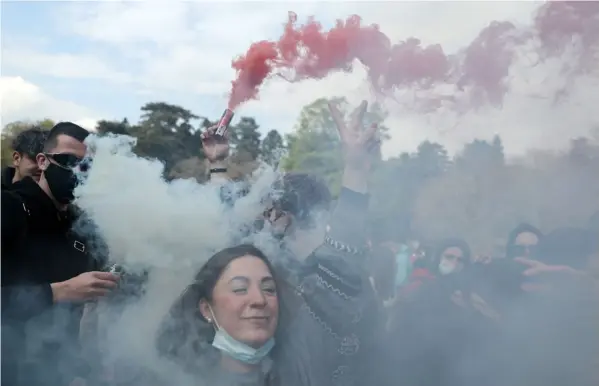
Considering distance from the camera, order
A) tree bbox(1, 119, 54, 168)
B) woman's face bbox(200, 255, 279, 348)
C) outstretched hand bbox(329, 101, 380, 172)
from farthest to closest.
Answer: outstretched hand bbox(329, 101, 380, 172), tree bbox(1, 119, 54, 168), woman's face bbox(200, 255, 279, 348)

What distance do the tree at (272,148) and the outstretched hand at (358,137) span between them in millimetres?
315

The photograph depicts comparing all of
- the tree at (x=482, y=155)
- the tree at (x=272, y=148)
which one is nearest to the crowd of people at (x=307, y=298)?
the tree at (x=272, y=148)

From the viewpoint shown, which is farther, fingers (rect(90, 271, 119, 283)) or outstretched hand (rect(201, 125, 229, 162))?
outstretched hand (rect(201, 125, 229, 162))

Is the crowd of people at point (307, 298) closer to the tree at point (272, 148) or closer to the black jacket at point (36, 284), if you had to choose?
the black jacket at point (36, 284)

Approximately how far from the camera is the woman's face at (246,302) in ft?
11.0

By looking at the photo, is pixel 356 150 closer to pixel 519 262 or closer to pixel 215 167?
pixel 215 167

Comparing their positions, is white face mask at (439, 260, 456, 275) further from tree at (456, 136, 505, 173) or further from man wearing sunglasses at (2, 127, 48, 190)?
man wearing sunglasses at (2, 127, 48, 190)

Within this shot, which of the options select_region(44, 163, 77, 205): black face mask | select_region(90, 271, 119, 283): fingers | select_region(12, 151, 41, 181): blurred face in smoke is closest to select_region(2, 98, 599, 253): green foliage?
select_region(12, 151, 41, 181): blurred face in smoke

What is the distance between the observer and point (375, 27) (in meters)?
3.49

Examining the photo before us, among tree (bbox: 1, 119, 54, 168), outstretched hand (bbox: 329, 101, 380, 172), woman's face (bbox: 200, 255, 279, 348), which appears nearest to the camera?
woman's face (bbox: 200, 255, 279, 348)

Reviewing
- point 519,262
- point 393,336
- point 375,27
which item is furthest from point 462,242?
point 375,27

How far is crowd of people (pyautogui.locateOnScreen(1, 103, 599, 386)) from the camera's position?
3.38 metres

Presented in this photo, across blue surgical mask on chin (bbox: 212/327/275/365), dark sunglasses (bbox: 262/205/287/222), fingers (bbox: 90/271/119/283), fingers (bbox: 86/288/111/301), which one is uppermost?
dark sunglasses (bbox: 262/205/287/222)

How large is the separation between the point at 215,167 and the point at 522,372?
1.94 meters
